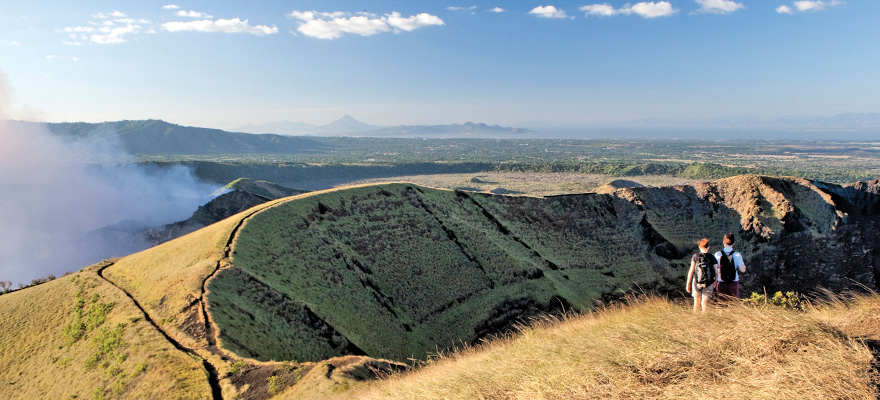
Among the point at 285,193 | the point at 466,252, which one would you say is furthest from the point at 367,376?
the point at 285,193

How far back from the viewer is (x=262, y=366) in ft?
47.7

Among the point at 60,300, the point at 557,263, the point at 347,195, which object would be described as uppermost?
the point at 347,195

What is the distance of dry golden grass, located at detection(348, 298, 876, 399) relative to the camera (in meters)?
5.24

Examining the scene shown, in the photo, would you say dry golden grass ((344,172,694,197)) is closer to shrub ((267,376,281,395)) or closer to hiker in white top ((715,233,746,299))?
shrub ((267,376,281,395))

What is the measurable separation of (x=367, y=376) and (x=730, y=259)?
10.2 meters

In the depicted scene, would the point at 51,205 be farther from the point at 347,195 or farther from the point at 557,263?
the point at 557,263

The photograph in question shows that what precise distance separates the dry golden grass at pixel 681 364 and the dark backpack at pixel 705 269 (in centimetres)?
283

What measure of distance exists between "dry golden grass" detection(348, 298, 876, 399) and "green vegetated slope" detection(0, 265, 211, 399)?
34.0 feet

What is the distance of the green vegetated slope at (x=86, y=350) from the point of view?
579 inches

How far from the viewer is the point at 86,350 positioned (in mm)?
17594

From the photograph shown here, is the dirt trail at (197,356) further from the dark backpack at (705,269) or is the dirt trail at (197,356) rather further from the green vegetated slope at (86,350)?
the dark backpack at (705,269)

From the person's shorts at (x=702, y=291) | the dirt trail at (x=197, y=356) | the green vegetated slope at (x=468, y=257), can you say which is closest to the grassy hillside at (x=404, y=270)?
the green vegetated slope at (x=468, y=257)

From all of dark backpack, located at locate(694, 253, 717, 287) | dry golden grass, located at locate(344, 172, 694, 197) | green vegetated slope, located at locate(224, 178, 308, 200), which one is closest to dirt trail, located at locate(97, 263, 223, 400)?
dark backpack, located at locate(694, 253, 717, 287)

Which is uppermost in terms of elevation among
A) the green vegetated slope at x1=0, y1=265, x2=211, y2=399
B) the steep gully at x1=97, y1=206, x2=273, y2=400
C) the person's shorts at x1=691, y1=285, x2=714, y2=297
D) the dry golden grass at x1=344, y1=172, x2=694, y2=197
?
the person's shorts at x1=691, y1=285, x2=714, y2=297
